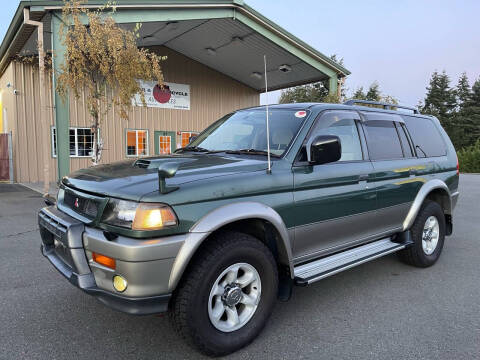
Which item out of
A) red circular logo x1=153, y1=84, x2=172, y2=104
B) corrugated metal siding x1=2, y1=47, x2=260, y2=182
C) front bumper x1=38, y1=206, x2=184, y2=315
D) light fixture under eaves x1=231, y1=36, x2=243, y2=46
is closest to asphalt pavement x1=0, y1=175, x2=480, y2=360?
front bumper x1=38, y1=206, x2=184, y2=315

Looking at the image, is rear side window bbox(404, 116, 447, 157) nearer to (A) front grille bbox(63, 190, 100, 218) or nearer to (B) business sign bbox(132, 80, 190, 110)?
(A) front grille bbox(63, 190, 100, 218)

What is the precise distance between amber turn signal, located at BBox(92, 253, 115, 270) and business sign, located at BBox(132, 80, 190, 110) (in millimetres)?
16297

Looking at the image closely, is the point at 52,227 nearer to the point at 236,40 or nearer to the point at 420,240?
the point at 420,240

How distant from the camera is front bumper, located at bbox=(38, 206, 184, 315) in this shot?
224 cm

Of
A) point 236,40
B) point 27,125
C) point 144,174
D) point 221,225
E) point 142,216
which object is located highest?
point 236,40

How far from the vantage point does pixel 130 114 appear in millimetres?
17438

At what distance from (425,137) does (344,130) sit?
5.53 feet

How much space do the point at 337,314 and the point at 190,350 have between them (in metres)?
1.37

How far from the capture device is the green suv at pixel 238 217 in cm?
232

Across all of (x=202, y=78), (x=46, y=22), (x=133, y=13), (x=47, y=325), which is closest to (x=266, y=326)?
(x=47, y=325)

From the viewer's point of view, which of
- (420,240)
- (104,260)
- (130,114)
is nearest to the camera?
(104,260)

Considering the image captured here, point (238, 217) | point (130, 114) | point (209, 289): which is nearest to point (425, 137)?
point (238, 217)

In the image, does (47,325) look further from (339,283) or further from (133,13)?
(133,13)

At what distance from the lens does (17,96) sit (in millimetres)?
14398
